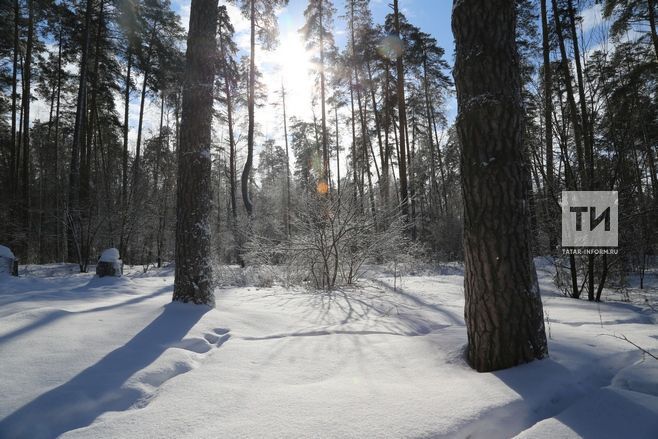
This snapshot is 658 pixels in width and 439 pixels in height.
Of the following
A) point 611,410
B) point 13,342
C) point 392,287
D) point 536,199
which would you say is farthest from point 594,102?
point 13,342

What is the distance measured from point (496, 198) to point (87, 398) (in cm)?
259

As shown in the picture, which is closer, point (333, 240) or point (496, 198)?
point (496, 198)

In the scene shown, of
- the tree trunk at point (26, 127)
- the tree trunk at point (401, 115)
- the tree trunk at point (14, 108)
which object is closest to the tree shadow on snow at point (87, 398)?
the tree trunk at point (401, 115)

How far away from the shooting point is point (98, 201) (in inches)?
373

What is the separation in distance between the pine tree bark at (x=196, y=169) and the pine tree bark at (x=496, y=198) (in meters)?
3.06

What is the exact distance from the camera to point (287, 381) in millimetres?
2041

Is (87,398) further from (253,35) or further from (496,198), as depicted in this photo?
(253,35)

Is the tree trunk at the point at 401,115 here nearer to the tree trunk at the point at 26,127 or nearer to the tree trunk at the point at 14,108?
the tree trunk at the point at 26,127

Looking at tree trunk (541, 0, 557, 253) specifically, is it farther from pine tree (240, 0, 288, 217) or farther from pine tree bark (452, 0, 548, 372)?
pine tree (240, 0, 288, 217)

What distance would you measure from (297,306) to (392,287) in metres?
2.49

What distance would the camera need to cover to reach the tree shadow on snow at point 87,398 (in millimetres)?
1473

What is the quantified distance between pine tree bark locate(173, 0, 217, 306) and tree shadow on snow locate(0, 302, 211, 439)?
53.5 inches

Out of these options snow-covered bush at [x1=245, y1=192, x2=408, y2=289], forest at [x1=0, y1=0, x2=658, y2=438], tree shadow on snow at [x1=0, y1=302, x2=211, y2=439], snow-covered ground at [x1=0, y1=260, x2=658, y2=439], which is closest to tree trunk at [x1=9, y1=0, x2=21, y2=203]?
forest at [x1=0, y1=0, x2=658, y2=438]

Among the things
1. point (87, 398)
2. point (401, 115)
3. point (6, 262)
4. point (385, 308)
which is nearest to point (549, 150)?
point (385, 308)
